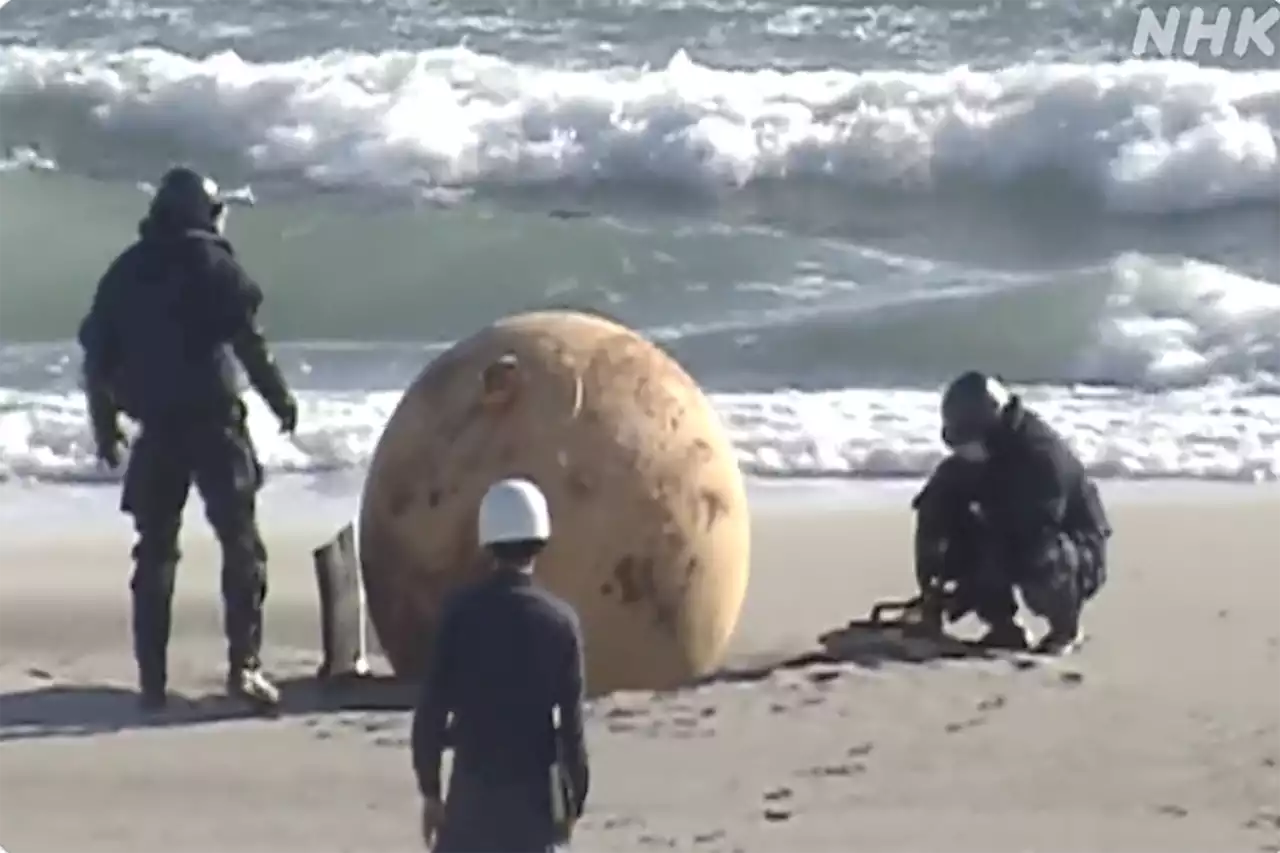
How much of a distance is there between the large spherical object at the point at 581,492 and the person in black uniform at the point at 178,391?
1.29 ft

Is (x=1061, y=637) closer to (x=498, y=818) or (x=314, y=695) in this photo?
(x=314, y=695)

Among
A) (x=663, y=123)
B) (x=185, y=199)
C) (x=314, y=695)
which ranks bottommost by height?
(x=314, y=695)

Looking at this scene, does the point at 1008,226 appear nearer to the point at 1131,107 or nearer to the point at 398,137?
the point at 1131,107

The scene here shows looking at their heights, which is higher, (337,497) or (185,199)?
(185,199)

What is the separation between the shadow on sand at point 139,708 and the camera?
776 cm

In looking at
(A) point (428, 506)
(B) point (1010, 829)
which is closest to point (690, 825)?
(B) point (1010, 829)

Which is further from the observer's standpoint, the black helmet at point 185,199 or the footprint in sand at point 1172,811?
the black helmet at point 185,199

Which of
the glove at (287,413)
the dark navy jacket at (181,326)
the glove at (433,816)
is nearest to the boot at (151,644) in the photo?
the dark navy jacket at (181,326)

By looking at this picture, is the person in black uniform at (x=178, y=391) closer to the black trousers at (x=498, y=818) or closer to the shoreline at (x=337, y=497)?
the black trousers at (x=498, y=818)

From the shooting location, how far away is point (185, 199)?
25.4 ft

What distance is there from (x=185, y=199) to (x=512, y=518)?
267cm

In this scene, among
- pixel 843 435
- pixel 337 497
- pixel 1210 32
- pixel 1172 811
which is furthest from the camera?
pixel 1210 32

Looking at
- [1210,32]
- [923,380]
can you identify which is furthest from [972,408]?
[1210,32]

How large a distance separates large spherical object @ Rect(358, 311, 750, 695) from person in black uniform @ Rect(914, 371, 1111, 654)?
2.65 feet
